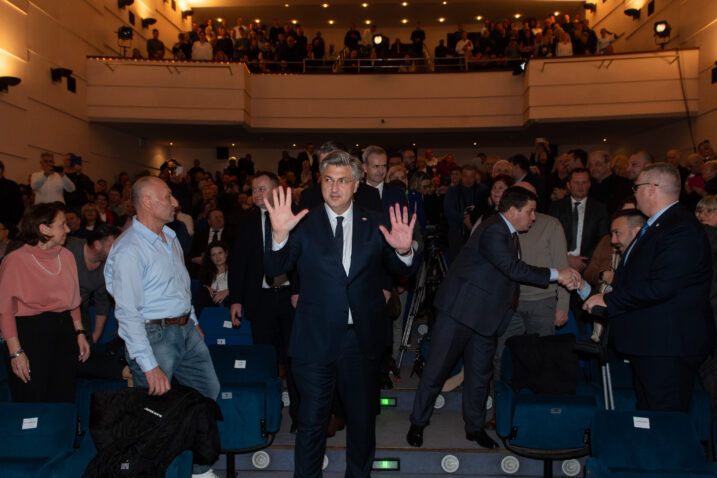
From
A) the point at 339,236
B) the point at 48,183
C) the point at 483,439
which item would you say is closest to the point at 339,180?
the point at 339,236

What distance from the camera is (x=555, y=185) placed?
20.5 ft

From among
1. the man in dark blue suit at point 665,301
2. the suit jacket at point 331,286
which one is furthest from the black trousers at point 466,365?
the suit jacket at point 331,286

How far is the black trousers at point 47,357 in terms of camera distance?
117 inches

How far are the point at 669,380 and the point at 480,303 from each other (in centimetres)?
100

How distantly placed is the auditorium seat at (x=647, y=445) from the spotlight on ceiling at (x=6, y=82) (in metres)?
10.1

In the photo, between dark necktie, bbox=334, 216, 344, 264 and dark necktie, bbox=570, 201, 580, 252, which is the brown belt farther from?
dark necktie, bbox=570, 201, 580, 252

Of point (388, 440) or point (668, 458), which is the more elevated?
point (668, 458)

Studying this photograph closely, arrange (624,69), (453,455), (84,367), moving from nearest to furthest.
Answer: (453,455)
(84,367)
(624,69)

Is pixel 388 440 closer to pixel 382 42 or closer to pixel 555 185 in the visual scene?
pixel 555 185

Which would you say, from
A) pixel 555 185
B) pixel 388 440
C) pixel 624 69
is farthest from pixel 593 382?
pixel 624 69

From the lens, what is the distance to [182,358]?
9.05ft

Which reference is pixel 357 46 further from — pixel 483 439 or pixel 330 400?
pixel 330 400

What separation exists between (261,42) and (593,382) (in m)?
12.9

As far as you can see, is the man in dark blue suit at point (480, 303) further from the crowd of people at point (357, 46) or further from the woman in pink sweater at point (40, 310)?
the crowd of people at point (357, 46)
